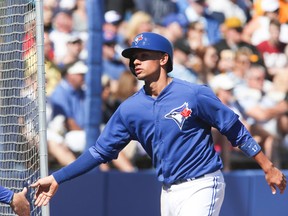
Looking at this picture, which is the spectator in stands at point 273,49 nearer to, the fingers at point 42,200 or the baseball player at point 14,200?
the fingers at point 42,200

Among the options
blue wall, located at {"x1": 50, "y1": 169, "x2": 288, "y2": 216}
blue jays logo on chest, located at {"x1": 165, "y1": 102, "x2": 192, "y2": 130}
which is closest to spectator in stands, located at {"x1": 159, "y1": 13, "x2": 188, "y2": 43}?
blue wall, located at {"x1": 50, "y1": 169, "x2": 288, "y2": 216}

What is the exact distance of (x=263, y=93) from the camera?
11.0m

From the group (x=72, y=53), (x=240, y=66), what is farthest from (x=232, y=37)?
(x=72, y=53)

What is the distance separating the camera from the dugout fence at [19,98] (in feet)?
22.2

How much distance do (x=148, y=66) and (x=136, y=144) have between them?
4190mm

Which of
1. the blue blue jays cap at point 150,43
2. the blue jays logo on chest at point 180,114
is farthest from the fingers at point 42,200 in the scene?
the blue blue jays cap at point 150,43

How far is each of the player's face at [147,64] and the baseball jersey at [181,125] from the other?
6.0 inches

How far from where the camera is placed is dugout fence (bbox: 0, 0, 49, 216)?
678cm

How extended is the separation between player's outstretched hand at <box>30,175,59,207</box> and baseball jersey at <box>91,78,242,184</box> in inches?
27.2

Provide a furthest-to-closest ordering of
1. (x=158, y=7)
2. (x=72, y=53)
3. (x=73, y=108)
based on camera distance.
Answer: (x=158, y=7) < (x=72, y=53) < (x=73, y=108)

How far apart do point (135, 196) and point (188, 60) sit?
3208mm

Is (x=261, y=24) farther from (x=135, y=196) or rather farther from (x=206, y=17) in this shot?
(x=135, y=196)

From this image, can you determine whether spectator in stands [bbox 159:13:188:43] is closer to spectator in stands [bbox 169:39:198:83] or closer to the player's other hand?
spectator in stands [bbox 169:39:198:83]

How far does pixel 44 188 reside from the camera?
624 cm
